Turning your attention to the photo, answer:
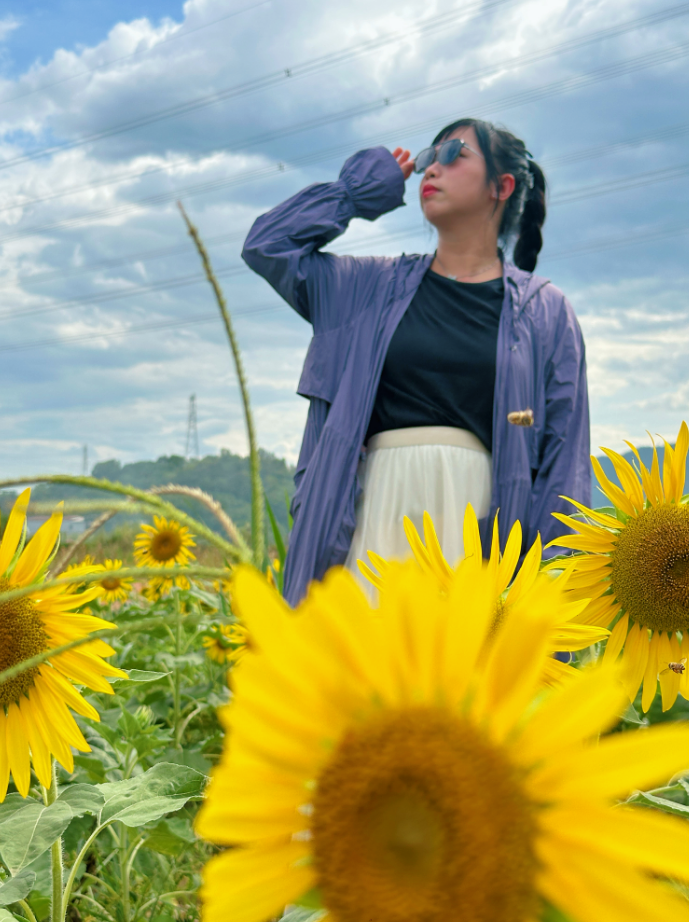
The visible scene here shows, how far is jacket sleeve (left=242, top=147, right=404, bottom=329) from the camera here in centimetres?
211

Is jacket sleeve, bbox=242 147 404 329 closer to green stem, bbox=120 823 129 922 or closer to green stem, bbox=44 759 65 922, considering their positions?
green stem, bbox=120 823 129 922

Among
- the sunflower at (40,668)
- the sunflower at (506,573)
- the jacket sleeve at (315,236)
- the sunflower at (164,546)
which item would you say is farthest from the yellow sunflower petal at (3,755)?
the sunflower at (164,546)

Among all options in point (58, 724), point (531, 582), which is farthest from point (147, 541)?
point (531, 582)

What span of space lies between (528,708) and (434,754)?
42 mm

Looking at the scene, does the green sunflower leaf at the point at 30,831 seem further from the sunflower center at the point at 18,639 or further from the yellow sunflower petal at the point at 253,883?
the yellow sunflower petal at the point at 253,883

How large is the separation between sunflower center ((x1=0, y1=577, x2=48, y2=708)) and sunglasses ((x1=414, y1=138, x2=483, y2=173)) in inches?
68.2

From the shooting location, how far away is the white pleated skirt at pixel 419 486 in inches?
69.2

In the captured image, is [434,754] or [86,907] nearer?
[434,754]

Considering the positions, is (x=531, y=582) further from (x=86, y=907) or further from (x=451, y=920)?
(x=86, y=907)

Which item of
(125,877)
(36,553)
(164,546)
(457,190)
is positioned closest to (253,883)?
(36,553)

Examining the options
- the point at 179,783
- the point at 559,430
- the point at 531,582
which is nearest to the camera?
the point at 531,582

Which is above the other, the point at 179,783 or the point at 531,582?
the point at 531,582

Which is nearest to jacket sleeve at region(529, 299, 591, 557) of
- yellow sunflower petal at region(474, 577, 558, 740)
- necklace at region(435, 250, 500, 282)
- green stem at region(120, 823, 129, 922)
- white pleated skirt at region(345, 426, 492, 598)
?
white pleated skirt at region(345, 426, 492, 598)

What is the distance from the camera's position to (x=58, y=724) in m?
0.66
